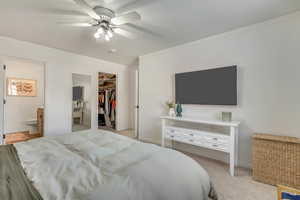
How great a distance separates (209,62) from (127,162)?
2.47m

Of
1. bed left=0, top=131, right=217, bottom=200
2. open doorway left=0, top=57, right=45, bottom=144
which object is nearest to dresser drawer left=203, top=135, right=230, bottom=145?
bed left=0, top=131, right=217, bottom=200

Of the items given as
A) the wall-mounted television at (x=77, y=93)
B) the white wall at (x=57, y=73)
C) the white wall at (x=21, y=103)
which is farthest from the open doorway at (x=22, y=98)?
the wall-mounted television at (x=77, y=93)

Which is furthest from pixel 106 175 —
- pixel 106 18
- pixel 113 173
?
pixel 106 18

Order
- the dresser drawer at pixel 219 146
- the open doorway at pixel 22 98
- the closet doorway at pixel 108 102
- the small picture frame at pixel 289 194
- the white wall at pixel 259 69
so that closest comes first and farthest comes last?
1. the small picture frame at pixel 289 194
2. the white wall at pixel 259 69
3. the dresser drawer at pixel 219 146
4. the open doorway at pixel 22 98
5. the closet doorway at pixel 108 102

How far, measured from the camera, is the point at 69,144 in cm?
151

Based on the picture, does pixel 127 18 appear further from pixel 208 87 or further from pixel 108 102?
pixel 108 102

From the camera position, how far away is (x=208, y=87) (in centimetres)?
265

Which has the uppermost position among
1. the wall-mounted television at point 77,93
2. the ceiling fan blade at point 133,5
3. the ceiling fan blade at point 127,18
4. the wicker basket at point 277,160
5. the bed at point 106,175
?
the ceiling fan blade at point 133,5

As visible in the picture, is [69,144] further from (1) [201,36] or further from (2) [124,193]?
(1) [201,36]

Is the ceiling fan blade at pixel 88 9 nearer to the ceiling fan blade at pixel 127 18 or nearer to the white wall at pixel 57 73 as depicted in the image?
the ceiling fan blade at pixel 127 18

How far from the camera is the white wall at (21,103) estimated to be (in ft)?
14.0

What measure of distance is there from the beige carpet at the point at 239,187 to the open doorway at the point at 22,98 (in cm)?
452

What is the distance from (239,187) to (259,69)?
177 cm

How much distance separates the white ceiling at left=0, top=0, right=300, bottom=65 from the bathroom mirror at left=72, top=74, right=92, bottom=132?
3.40 ft
